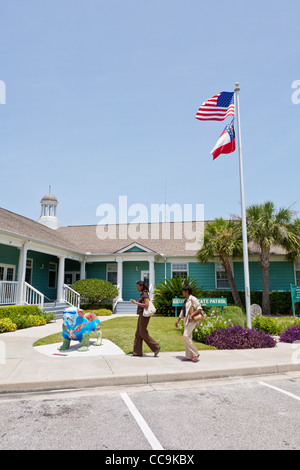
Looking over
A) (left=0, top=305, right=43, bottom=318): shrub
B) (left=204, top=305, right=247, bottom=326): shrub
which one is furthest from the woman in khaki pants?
(left=0, top=305, right=43, bottom=318): shrub

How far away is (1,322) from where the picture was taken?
11.3m

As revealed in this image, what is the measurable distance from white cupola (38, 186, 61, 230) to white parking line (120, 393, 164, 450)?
81.7ft

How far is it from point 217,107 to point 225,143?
1426 mm

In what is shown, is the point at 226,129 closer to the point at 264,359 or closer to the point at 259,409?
the point at 264,359

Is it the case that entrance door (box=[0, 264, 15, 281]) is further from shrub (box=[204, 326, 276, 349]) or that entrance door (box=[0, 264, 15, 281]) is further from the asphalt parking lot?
the asphalt parking lot

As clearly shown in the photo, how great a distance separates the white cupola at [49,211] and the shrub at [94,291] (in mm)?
10169

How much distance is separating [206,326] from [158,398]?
16.8 feet

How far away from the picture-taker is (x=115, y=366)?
6.48 meters

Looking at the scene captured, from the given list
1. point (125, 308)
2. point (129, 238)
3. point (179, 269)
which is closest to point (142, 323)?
point (125, 308)

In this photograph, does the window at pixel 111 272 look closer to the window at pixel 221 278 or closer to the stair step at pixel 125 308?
the stair step at pixel 125 308

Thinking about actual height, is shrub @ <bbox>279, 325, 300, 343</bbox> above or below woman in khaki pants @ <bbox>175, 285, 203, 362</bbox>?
below

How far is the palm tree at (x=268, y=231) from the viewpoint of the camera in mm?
19078

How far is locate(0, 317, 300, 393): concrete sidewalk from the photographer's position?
552 centimetres
